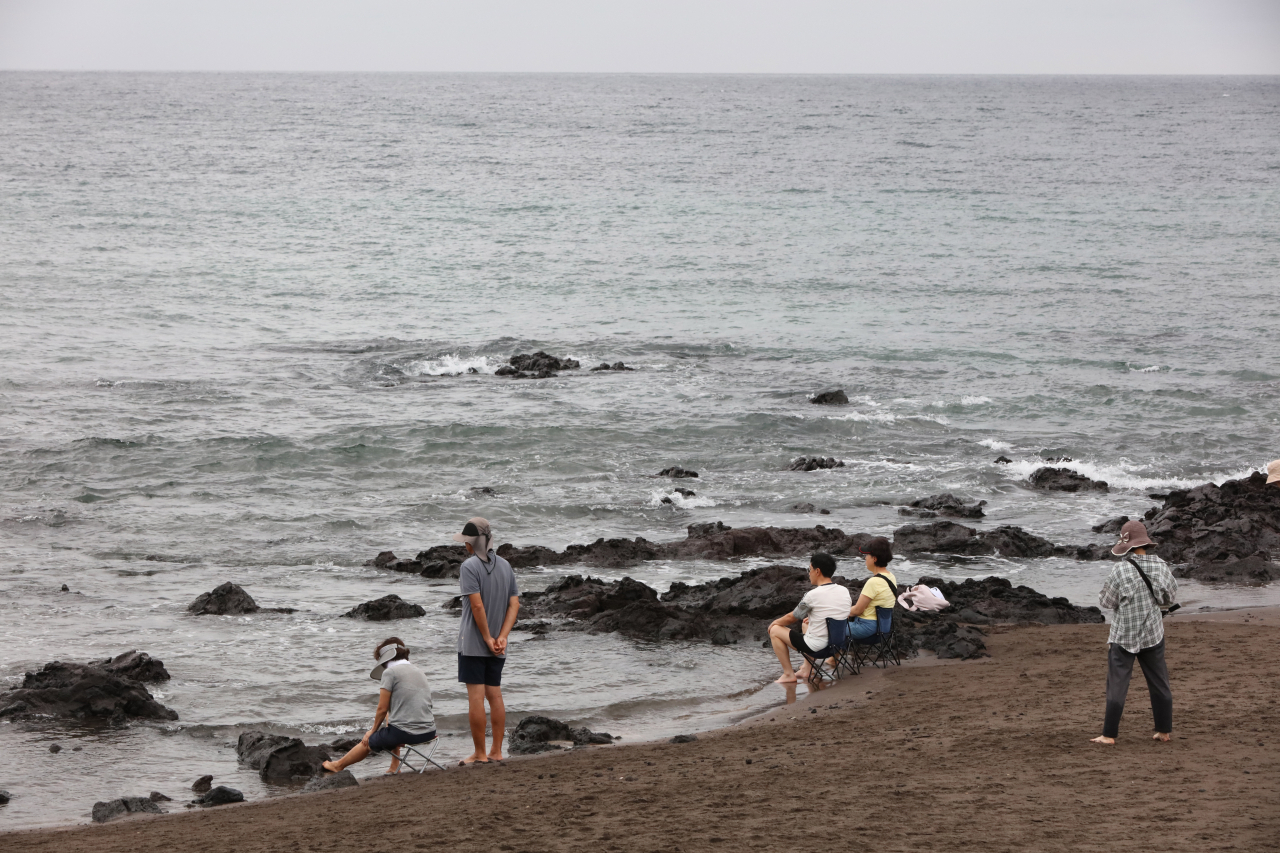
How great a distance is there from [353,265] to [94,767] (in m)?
38.5

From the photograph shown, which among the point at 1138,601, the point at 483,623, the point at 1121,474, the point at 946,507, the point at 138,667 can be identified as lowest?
the point at 138,667

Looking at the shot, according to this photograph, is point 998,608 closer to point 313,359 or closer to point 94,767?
point 94,767

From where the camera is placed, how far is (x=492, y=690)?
948 cm

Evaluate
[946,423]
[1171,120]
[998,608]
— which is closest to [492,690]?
[998,608]

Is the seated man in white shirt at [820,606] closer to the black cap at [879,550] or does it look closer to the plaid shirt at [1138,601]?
the black cap at [879,550]

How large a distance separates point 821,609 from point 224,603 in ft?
24.9

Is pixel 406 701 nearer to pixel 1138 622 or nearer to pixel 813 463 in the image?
pixel 1138 622

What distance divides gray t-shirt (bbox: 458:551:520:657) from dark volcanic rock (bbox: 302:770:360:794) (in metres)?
1.27

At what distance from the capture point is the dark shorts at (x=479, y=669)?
942 centimetres

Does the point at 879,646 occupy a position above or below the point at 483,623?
below

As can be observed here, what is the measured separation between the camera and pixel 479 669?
31.0 feet

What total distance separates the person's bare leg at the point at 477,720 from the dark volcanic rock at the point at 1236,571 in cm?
1039

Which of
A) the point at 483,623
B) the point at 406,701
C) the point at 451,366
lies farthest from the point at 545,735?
the point at 451,366

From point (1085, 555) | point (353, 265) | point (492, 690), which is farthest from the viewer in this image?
point (353, 265)
